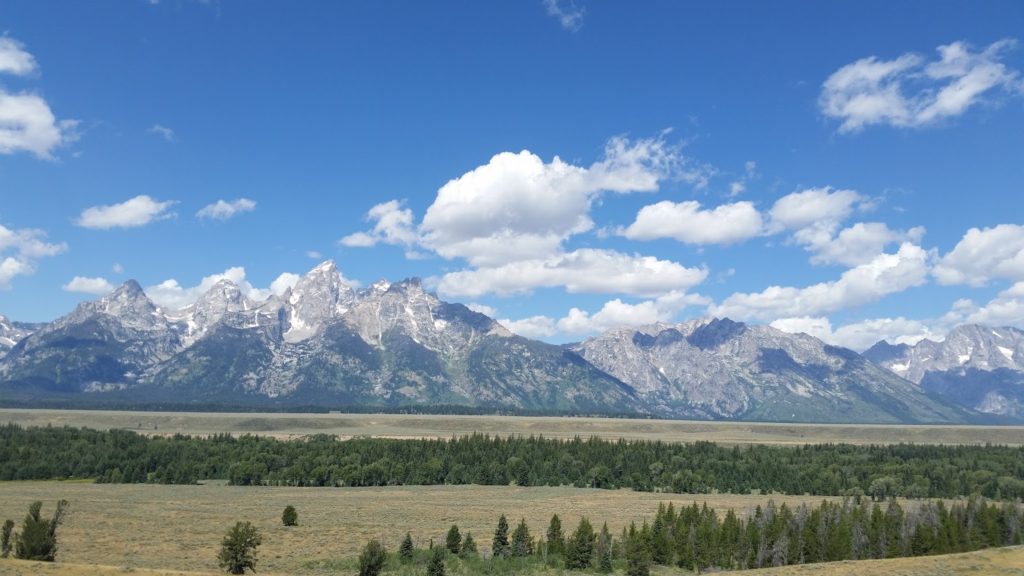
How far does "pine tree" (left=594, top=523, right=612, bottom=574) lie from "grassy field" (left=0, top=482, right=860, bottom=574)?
11.9 m

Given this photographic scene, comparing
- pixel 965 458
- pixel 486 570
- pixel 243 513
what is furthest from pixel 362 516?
pixel 965 458

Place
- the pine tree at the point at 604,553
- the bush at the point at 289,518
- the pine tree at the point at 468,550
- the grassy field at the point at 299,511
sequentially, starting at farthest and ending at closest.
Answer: the bush at the point at 289,518 < the pine tree at the point at 468,550 < the pine tree at the point at 604,553 < the grassy field at the point at 299,511

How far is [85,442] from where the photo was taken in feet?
501

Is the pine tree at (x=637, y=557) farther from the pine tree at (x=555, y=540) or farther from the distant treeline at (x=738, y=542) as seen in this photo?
the pine tree at (x=555, y=540)

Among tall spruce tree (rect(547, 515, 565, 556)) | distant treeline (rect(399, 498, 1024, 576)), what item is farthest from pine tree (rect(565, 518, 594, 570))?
tall spruce tree (rect(547, 515, 565, 556))

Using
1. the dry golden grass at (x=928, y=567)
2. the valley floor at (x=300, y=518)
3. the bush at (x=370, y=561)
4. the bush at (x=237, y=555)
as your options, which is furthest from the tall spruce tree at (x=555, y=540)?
the bush at (x=237, y=555)

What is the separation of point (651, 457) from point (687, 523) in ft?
309

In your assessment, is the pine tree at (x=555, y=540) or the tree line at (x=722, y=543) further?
the pine tree at (x=555, y=540)

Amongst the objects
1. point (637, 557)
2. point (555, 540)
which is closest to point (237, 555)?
point (555, 540)

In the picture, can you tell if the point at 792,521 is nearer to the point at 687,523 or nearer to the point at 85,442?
the point at 687,523

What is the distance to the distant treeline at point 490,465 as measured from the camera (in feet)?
451

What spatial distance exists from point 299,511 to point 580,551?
45.1m

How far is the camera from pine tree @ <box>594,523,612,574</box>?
6328 cm

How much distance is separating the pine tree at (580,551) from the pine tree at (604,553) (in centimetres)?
82
